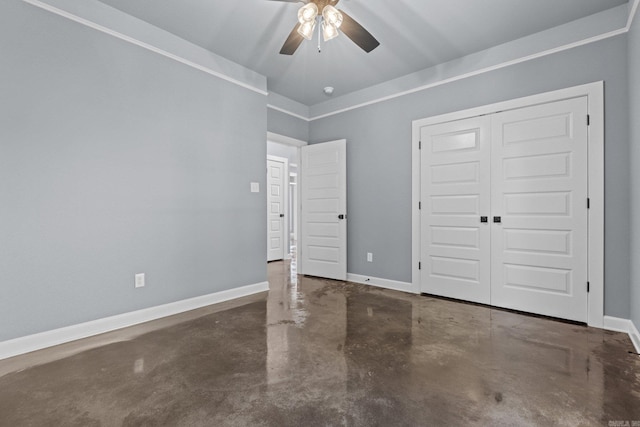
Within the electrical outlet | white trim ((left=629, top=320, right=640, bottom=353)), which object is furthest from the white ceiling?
white trim ((left=629, top=320, right=640, bottom=353))

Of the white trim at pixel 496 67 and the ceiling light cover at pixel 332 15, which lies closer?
the ceiling light cover at pixel 332 15

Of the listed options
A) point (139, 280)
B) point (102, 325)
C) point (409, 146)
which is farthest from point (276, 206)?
point (102, 325)

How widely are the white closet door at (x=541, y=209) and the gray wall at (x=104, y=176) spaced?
3.06 metres

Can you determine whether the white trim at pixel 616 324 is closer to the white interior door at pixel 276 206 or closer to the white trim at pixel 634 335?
the white trim at pixel 634 335

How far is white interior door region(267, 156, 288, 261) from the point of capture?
6863 millimetres

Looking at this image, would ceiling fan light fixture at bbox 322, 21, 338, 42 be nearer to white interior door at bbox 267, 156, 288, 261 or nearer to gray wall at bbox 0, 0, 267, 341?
gray wall at bbox 0, 0, 267, 341

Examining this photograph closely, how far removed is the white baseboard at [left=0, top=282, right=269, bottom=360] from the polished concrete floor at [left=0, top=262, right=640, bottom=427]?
0.37 feet

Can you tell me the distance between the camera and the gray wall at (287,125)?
4.69 metres

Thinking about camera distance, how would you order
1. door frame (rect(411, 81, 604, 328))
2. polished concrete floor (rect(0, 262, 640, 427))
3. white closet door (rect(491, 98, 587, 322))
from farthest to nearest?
white closet door (rect(491, 98, 587, 322)) → door frame (rect(411, 81, 604, 328)) → polished concrete floor (rect(0, 262, 640, 427))

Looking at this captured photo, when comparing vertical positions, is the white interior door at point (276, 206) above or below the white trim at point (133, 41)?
below

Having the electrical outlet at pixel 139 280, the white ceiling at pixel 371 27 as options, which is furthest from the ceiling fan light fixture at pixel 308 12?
the electrical outlet at pixel 139 280

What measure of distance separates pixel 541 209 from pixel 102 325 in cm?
435

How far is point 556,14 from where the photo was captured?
2895 millimetres

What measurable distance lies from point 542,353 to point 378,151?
300 centimetres
